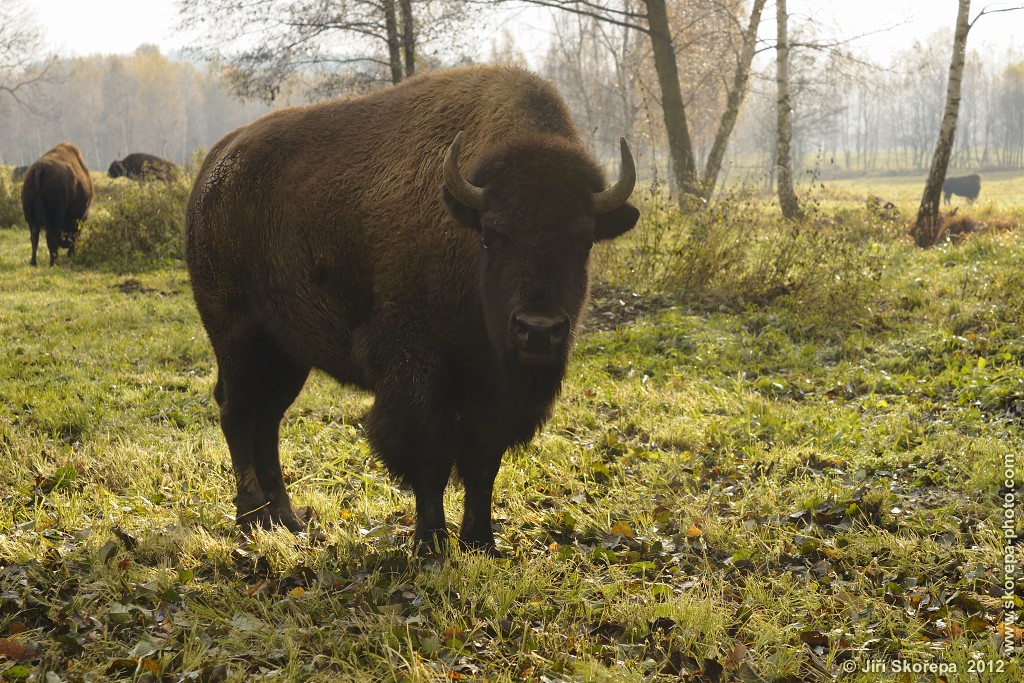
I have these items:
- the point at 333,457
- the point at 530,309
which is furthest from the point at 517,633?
the point at 333,457

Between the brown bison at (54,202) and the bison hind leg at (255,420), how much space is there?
1295 cm

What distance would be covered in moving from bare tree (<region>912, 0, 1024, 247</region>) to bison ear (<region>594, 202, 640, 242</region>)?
13.1 metres

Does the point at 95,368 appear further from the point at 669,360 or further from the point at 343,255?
the point at 669,360

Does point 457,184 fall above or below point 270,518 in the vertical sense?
above

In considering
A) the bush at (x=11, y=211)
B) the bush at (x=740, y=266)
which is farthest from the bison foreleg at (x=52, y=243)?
the bush at (x=740, y=266)

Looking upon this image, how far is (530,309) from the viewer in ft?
11.8

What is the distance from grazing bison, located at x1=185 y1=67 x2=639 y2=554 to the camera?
3.94 m

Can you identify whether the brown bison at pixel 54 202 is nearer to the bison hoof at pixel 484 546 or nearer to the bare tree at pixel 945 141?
the bison hoof at pixel 484 546

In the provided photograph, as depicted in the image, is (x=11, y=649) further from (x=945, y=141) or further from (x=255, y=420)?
(x=945, y=141)

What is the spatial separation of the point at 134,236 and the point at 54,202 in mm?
1714

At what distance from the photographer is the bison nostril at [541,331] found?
11.5ft

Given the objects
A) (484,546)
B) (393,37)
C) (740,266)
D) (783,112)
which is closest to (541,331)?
(484,546)

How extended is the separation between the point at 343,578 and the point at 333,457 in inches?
85.6

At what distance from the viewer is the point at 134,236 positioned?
16203 millimetres
